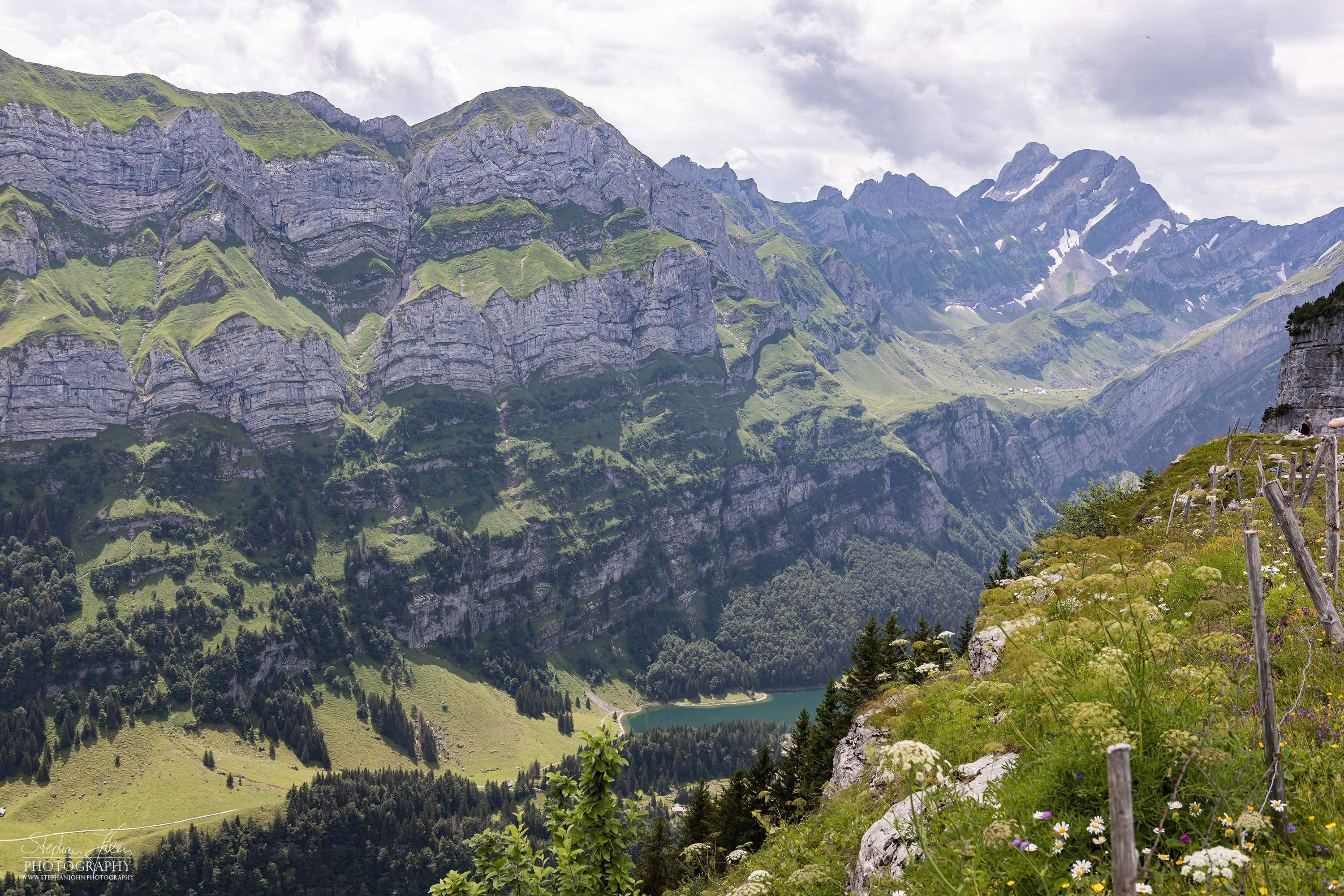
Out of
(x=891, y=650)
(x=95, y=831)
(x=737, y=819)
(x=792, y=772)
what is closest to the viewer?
(x=891, y=650)

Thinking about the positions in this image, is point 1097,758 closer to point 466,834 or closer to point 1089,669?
point 1089,669

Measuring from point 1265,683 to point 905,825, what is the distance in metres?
6.09

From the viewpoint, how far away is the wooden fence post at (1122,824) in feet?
15.8

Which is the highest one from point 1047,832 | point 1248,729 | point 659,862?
point 1248,729

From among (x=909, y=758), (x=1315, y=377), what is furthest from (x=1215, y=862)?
(x=1315, y=377)

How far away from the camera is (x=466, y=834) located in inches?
6998

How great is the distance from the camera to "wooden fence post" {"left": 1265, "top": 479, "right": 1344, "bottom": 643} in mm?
8664

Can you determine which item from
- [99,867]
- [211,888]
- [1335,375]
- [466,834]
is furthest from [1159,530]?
[99,867]

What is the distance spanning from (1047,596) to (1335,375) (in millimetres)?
97749

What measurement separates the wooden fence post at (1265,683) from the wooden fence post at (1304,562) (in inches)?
42.1

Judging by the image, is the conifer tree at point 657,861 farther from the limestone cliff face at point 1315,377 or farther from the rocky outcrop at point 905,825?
the limestone cliff face at point 1315,377

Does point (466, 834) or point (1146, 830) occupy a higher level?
point (1146, 830)

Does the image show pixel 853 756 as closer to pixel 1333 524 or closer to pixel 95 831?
pixel 1333 524

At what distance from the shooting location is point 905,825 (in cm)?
1155
